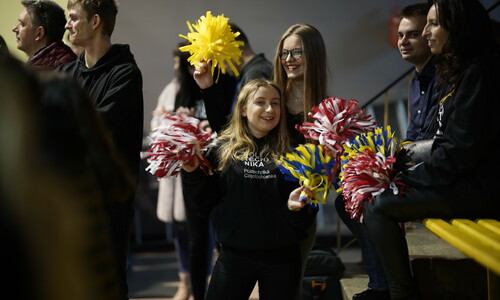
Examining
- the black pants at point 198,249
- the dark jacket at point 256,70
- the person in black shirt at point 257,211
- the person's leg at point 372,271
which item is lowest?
the black pants at point 198,249

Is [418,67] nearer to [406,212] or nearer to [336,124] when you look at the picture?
[336,124]

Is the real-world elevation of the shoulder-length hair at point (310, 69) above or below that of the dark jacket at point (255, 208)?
Result: above

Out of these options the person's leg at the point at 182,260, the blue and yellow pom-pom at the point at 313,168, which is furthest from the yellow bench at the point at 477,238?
the person's leg at the point at 182,260

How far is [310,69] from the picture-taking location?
2.97 m

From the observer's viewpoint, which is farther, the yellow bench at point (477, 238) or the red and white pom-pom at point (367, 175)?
the red and white pom-pom at point (367, 175)

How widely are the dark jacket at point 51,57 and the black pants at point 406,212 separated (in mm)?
1708

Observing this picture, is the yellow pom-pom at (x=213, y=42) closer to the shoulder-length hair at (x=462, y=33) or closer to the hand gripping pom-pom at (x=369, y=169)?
the hand gripping pom-pom at (x=369, y=169)

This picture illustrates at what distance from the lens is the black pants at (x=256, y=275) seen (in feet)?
8.39

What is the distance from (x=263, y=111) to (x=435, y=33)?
0.78m

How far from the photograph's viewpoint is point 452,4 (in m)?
2.35

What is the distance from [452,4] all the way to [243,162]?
3.42 ft

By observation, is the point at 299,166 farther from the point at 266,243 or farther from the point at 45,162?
the point at 45,162

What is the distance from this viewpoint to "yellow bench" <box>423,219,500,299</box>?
1581mm

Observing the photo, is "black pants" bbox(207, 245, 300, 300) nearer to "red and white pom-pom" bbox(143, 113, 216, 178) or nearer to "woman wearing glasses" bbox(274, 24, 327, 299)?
"red and white pom-pom" bbox(143, 113, 216, 178)
